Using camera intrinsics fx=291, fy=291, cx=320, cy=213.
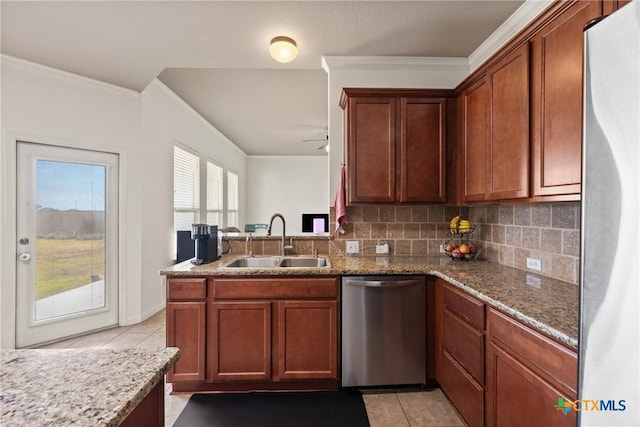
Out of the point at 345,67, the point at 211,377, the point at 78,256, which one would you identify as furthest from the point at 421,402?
the point at 78,256

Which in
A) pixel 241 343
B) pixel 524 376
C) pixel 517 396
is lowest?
pixel 241 343

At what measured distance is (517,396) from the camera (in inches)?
49.3

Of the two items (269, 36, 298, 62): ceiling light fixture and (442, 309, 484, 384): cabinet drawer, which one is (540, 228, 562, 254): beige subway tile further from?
(269, 36, 298, 62): ceiling light fixture

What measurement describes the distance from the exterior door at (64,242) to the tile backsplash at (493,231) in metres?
2.56

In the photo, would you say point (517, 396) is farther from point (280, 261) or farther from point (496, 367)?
point (280, 261)

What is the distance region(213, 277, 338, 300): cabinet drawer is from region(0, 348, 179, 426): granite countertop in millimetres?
1246

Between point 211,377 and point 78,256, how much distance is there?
2.13m

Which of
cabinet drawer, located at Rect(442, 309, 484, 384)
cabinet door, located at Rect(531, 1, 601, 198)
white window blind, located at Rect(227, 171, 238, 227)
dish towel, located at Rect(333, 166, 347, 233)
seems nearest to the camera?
cabinet door, located at Rect(531, 1, 601, 198)

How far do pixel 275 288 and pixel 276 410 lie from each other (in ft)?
2.60

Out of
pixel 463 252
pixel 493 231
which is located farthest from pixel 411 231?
pixel 493 231

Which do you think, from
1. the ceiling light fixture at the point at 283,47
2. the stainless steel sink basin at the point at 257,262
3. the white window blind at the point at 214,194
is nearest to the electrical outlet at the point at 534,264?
the stainless steel sink basin at the point at 257,262

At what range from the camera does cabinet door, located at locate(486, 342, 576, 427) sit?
1.07 meters

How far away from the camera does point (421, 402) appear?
200cm

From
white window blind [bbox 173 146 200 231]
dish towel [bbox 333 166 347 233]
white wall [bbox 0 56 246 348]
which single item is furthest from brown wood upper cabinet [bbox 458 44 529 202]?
white window blind [bbox 173 146 200 231]
